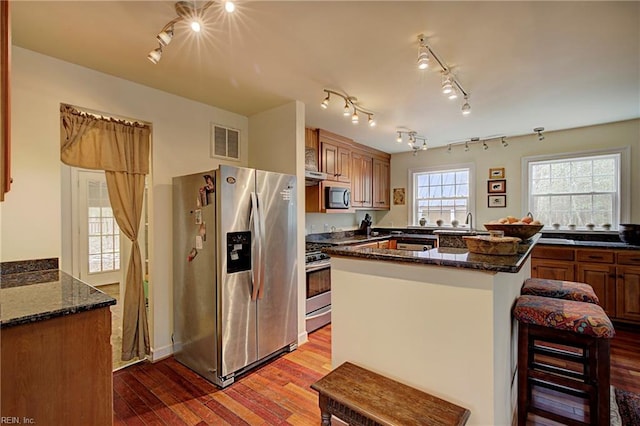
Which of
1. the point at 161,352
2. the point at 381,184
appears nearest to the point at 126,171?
the point at 161,352

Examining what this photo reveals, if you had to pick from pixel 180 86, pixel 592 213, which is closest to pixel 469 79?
pixel 180 86

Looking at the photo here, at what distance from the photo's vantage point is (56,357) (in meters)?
1.26

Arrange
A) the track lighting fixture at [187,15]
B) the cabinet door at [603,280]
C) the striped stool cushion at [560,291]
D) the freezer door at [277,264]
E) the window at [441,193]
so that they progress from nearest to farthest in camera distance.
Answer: the track lighting fixture at [187,15]
the striped stool cushion at [560,291]
the freezer door at [277,264]
the cabinet door at [603,280]
the window at [441,193]

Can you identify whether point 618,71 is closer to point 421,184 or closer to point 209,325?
point 421,184

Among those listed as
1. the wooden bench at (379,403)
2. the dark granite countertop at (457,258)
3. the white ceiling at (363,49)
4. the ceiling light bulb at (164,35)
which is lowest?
the wooden bench at (379,403)

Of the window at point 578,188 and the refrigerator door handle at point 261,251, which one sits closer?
the refrigerator door handle at point 261,251

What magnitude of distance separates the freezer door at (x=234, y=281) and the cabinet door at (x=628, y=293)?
4093mm

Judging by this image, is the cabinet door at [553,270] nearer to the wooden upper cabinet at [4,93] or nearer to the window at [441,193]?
the window at [441,193]

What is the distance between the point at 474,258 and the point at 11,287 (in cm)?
251

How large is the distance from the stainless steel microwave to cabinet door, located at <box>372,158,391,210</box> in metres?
1.04

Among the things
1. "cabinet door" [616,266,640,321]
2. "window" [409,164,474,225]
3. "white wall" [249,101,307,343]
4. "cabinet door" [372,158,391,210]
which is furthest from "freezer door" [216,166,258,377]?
"cabinet door" [616,266,640,321]

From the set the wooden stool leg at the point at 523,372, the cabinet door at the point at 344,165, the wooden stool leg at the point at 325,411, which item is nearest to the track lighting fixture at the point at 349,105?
the cabinet door at the point at 344,165

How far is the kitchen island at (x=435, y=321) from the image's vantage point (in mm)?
1291

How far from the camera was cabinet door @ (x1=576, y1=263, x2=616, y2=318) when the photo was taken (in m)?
3.32
